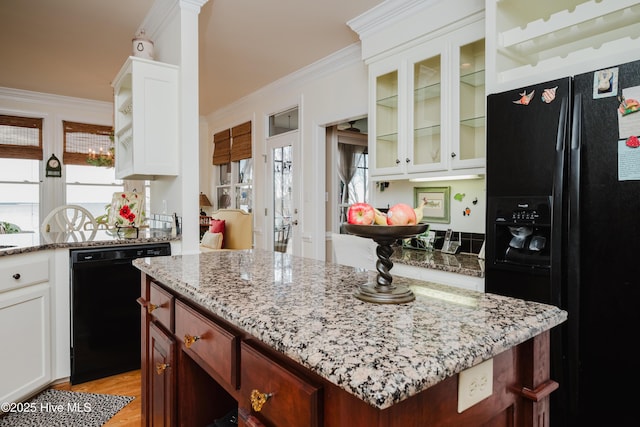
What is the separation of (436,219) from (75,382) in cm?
273

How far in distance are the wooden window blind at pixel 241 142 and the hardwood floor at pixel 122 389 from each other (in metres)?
3.51

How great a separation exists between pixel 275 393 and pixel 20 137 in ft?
21.2

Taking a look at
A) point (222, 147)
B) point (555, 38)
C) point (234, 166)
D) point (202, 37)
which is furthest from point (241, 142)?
point (555, 38)

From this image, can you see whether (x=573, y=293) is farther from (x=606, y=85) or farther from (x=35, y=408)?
(x=35, y=408)

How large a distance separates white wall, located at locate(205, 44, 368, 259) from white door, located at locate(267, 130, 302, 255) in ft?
0.44

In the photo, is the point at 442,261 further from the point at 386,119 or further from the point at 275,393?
the point at 275,393

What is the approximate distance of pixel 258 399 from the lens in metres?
0.75

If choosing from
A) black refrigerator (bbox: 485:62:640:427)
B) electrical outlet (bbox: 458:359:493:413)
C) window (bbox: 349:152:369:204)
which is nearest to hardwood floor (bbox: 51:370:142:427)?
electrical outlet (bbox: 458:359:493:413)

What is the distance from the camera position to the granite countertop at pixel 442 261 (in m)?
2.17

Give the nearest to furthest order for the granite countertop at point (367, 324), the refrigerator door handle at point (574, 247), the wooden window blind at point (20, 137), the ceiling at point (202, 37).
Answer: the granite countertop at point (367, 324)
the refrigerator door handle at point (574, 247)
the ceiling at point (202, 37)
the wooden window blind at point (20, 137)

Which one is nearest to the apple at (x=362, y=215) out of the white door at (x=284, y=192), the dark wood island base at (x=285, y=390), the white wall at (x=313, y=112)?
the dark wood island base at (x=285, y=390)

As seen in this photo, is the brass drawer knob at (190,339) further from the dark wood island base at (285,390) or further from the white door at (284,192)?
the white door at (284,192)

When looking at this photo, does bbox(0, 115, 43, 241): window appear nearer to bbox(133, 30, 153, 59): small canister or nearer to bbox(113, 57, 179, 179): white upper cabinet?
bbox(113, 57, 179, 179): white upper cabinet

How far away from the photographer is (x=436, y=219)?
3004 millimetres
